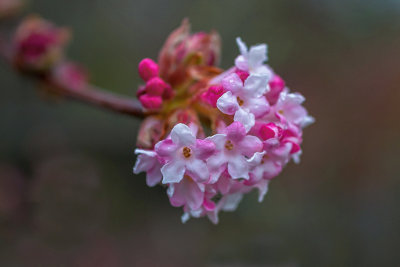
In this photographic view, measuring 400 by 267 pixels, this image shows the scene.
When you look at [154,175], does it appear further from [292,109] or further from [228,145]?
[292,109]

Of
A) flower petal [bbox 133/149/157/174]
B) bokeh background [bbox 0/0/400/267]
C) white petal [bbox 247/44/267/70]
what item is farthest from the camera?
bokeh background [bbox 0/0/400/267]

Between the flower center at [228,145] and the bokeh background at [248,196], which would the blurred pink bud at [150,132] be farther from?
the bokeh background at [248,196]

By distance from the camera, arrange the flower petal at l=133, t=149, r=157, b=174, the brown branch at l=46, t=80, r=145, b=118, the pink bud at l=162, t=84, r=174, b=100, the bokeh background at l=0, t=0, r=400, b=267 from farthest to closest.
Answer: the bokeh background at l=0, t=0, r=400, b=267 < the brown branch at l=46, t=80, r=145, b=118 < the pink bud at l=162, t=84, r=174, b=100 < the flower petal at l=133, t=149, r=157, b=174

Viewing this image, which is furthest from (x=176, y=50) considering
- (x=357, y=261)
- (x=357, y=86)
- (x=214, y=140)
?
(x=357, y=86)

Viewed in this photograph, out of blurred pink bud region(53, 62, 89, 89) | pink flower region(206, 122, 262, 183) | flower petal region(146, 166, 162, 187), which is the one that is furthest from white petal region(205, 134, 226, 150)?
blurred pink bud region(53, 62, 89, 89)

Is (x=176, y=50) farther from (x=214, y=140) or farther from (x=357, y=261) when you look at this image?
(x=357, y=261)

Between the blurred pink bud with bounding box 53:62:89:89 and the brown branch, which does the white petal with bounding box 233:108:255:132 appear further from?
the blurred pink bud with bounding box 53:62:89:89

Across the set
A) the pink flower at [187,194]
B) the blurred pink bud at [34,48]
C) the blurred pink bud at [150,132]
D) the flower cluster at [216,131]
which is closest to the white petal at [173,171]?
the flower cluster at [216,131]
